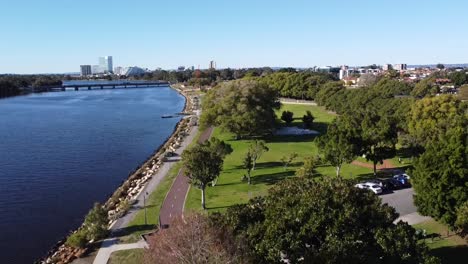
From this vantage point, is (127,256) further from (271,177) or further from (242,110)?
(242,110)

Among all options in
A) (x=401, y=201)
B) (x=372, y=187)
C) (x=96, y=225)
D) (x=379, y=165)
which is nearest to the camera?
(x=96, y=225)

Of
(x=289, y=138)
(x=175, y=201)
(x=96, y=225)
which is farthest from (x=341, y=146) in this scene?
(x=289, y=138)

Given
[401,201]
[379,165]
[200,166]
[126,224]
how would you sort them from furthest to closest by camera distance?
[379,165]
[401,201]
[200,166]
[126,224]

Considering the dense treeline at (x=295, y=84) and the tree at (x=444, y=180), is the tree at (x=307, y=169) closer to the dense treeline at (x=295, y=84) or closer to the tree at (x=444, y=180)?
the tree at (x=444, y=180)

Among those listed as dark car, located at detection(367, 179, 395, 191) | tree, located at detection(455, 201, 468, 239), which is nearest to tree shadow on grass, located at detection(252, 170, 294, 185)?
dark car, located at detection(367, 179, 395, 191)

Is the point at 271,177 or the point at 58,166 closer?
the point at 271,177

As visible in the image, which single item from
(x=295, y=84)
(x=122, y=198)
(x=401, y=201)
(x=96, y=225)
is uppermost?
(x=295, y=84)
